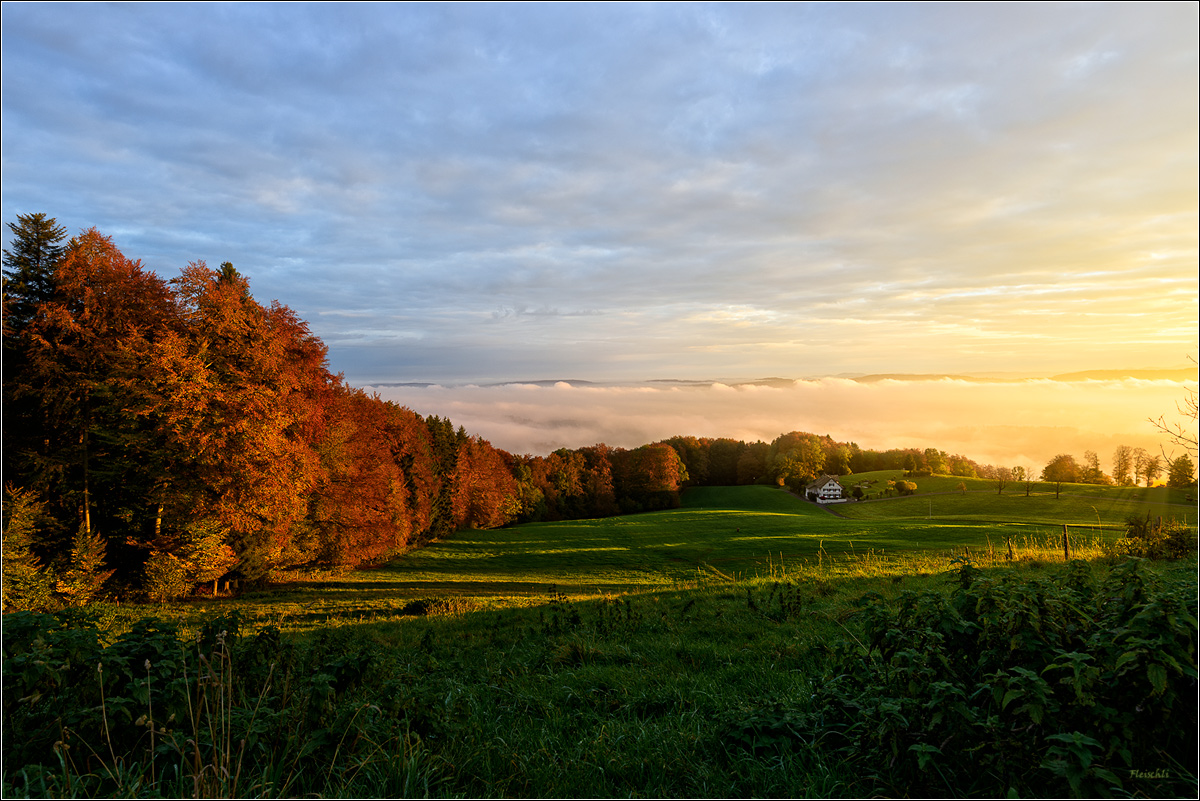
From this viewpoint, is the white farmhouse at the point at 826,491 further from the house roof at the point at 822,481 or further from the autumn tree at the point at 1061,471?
the autumn tree at the point at 1061,471

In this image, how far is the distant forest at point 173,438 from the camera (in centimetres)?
741

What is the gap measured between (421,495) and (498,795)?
138 ft

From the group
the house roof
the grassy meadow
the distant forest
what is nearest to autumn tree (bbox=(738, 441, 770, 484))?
the house roof

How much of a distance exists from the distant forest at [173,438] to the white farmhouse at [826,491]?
45.1 m

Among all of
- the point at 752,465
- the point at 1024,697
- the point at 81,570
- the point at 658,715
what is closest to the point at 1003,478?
the point at 752,465

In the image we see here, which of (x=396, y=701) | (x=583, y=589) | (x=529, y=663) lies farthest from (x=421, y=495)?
(x=396, y=701)

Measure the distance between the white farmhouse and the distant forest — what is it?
4510 cm

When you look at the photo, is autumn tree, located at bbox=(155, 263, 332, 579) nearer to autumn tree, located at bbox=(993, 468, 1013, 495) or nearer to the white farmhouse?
autumn tree, located at bbox=(993, 468, 1013, 495)

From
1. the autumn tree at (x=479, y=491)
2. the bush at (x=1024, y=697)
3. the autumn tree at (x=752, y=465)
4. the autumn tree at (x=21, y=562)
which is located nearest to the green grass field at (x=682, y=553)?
the autumn tree at (x=21, y=562)

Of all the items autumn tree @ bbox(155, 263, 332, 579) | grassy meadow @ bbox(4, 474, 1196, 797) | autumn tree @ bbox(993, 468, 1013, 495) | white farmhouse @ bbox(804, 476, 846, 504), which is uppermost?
autumn tree @ bbox(155, 263, 332, 579)

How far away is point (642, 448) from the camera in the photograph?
76.6 m

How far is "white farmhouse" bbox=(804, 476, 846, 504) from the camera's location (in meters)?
64.0

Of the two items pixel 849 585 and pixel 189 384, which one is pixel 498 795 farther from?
pixel 189 384

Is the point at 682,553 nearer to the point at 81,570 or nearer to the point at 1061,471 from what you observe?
the point at 81,570
